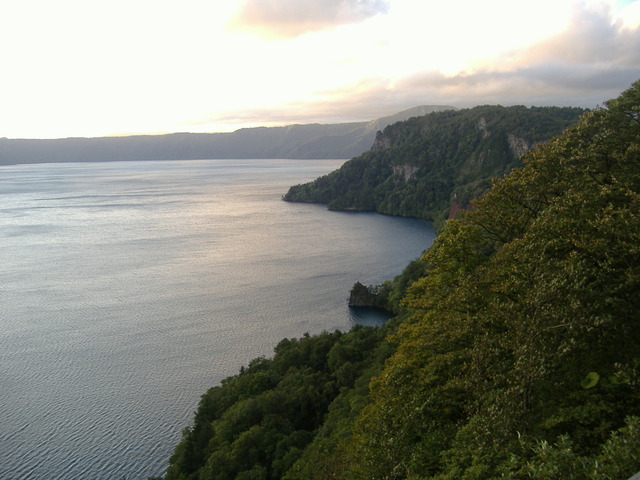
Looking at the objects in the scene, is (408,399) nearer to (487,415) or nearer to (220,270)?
(487,415)

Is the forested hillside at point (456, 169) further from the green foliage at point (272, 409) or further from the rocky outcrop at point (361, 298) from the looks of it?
the green foliage at point (272, 409)

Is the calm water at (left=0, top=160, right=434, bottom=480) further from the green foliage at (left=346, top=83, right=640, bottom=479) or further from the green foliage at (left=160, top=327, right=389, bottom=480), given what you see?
the green foliage at (left=346, top=83, right=640, bottom=479)

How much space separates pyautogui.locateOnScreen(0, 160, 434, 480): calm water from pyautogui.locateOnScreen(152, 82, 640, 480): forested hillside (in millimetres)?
22494

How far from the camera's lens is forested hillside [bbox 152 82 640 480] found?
A: 11.9 m

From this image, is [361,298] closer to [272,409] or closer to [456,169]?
[272,409]

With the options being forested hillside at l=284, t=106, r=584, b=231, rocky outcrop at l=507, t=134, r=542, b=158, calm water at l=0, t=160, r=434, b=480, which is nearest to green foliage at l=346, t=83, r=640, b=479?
calm water at l=0, t=160, r=434, b=480

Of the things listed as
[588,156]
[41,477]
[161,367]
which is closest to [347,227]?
[161,367]

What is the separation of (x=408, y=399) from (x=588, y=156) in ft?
37.0

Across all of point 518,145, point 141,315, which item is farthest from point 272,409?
point 518,145

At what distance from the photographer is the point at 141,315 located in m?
62.3

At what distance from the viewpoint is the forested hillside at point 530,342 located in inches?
469

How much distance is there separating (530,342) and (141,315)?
5780cm

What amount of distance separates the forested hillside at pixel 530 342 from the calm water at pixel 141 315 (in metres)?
22.5

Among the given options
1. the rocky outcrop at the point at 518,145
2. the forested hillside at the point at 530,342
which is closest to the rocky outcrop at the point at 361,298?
the forested hillside at the point at 530,342
